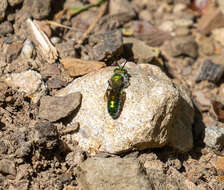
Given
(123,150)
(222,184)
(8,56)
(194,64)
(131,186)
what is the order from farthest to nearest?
1. (194,64)
2. (8,56)
3. (222,184)
4. (123,150)
5. (131,186)

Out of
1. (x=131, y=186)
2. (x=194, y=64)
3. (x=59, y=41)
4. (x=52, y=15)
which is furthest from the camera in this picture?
(x=194, y=64)

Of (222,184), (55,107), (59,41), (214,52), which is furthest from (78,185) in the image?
(214,52)

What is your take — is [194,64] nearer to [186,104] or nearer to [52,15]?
[186,104]

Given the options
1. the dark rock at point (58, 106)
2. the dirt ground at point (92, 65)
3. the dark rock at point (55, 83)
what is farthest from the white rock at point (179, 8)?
the dark rock at point (58, 106)

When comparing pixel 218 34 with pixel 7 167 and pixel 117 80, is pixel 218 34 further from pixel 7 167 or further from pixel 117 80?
pixel 7 167

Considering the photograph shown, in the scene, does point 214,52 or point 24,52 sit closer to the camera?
point 24,52

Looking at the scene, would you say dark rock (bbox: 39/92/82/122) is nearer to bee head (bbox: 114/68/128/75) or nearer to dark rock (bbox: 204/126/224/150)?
bee head (bbox: 114/68/128/75)

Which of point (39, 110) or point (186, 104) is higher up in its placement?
point (39, 110)

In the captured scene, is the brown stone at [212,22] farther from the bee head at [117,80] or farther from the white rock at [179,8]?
the bee head at [117,80]
